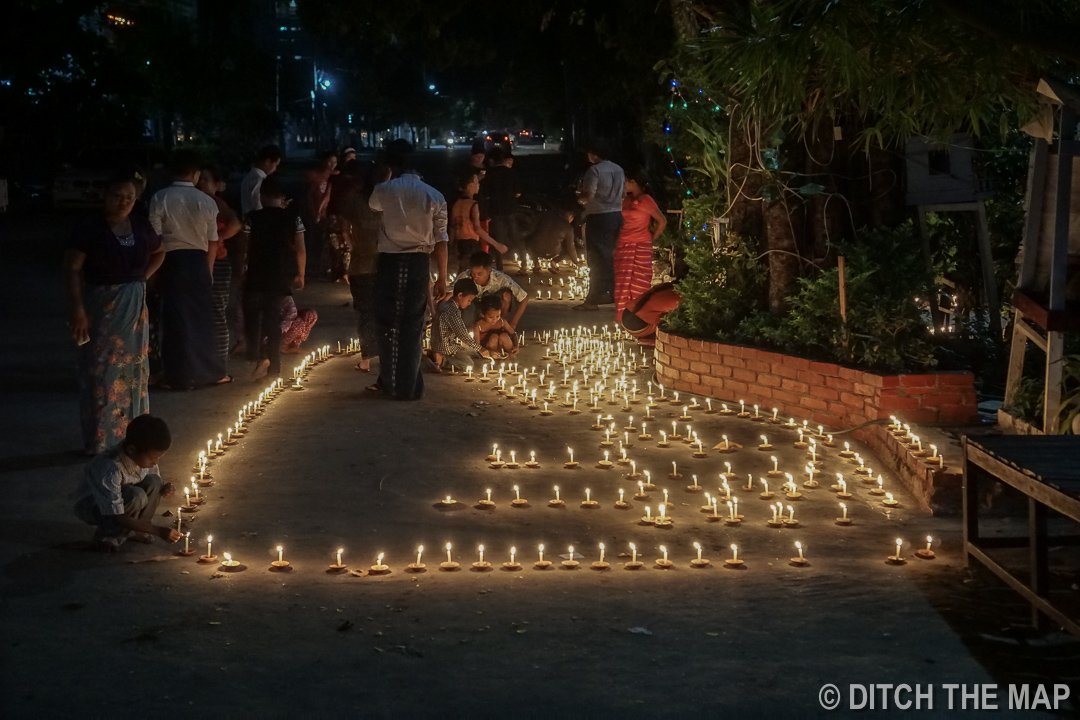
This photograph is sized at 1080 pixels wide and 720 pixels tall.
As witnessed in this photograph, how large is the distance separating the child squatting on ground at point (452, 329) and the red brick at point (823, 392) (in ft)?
11.6

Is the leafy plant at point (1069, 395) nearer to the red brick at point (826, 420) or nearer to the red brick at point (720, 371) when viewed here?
the red brick at point (826, 420)

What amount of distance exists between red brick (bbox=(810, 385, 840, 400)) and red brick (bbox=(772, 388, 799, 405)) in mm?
201

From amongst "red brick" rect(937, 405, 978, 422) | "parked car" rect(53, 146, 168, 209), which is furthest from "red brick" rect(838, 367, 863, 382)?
"parked car" rect(53, 146, 168, 209)

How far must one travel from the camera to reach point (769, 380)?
983 centimetres

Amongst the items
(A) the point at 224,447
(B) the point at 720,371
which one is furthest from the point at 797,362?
(A) the point at 224,447

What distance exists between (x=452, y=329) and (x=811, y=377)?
11.9 ft

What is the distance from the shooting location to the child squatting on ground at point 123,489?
627 centimetres

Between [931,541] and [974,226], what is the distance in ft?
21.1

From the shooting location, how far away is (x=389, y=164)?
35.3ft

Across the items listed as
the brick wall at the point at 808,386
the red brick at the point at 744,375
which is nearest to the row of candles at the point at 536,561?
the brick wall at the point at 808,386

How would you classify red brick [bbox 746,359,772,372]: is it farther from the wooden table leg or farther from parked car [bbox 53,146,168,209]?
parked car [bbox 53,146,168,209]

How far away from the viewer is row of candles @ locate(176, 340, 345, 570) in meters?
→ 6.40

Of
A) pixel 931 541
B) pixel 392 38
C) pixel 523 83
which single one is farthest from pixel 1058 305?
pixel 523 83

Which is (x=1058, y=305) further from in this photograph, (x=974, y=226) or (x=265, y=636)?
(x=974, y=226)
